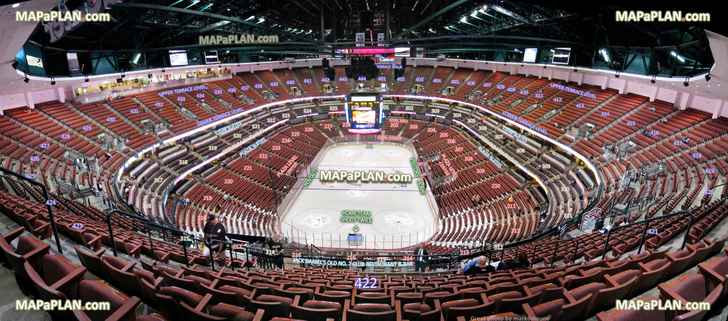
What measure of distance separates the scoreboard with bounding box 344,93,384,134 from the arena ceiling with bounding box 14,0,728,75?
4.71 m

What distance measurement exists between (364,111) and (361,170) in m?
4.72

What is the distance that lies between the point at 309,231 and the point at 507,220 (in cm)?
1100

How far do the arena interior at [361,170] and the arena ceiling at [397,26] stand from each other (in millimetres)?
158

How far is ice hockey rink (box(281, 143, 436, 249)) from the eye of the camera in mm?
19234

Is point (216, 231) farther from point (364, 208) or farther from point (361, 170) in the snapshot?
point (361, 170)

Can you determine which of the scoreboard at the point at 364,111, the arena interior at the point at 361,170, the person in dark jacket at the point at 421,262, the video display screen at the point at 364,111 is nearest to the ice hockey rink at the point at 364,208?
the arena interior at the point at 361,170

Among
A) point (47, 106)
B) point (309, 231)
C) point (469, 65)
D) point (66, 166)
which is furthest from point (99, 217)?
point (469, 65)

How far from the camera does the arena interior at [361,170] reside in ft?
16.6

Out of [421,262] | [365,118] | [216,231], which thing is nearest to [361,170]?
[365,118]

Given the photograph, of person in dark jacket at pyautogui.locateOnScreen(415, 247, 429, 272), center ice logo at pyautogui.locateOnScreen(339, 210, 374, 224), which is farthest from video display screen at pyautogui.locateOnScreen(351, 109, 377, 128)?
person in dark jacket at pyautogui.locateOnScreen(415, 247, 429, 272)

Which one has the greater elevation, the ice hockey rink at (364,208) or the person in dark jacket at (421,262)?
the person in dark jacket at (421,262)

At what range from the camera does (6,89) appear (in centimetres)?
1838

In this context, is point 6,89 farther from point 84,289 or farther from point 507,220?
point 507,220

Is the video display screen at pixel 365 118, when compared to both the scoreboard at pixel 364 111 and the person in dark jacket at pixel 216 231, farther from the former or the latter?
the person in dark jacket at pixel 216 231
